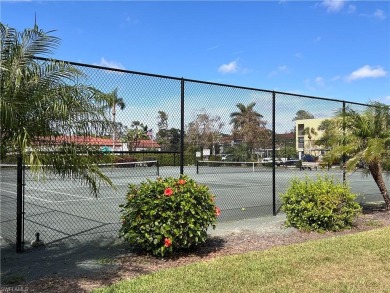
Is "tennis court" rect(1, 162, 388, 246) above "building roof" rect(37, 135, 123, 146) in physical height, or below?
below

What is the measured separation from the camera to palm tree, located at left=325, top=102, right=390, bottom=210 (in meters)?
10.3

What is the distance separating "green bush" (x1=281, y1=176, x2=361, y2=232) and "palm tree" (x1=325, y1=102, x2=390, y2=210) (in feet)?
6.21

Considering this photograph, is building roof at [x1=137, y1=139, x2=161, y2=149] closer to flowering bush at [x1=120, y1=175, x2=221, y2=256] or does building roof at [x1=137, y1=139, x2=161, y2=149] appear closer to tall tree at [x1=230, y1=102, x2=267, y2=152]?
flowering bush at [x1=120, y1=175, x2=221, y2=256]

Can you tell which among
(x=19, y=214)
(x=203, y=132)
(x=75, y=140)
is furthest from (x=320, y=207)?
(x=19, y=214)

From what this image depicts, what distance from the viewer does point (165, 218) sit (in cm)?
613

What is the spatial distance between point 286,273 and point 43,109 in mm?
3486

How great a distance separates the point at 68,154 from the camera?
487 cm

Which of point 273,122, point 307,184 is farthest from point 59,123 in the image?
point 273,122

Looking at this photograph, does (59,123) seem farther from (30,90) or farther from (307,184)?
(307,184)

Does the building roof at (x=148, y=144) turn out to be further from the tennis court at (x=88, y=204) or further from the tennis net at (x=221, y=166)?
the tennis net at (x=221, y=166)

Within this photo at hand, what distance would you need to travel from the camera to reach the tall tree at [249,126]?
10.2 meters

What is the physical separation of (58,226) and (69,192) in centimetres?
735

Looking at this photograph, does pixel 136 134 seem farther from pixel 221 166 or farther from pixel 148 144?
pixel 221 166

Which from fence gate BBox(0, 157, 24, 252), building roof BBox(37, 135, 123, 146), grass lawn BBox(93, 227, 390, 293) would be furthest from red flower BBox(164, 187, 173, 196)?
fence gate BBox(0, 157, 24, 252)
